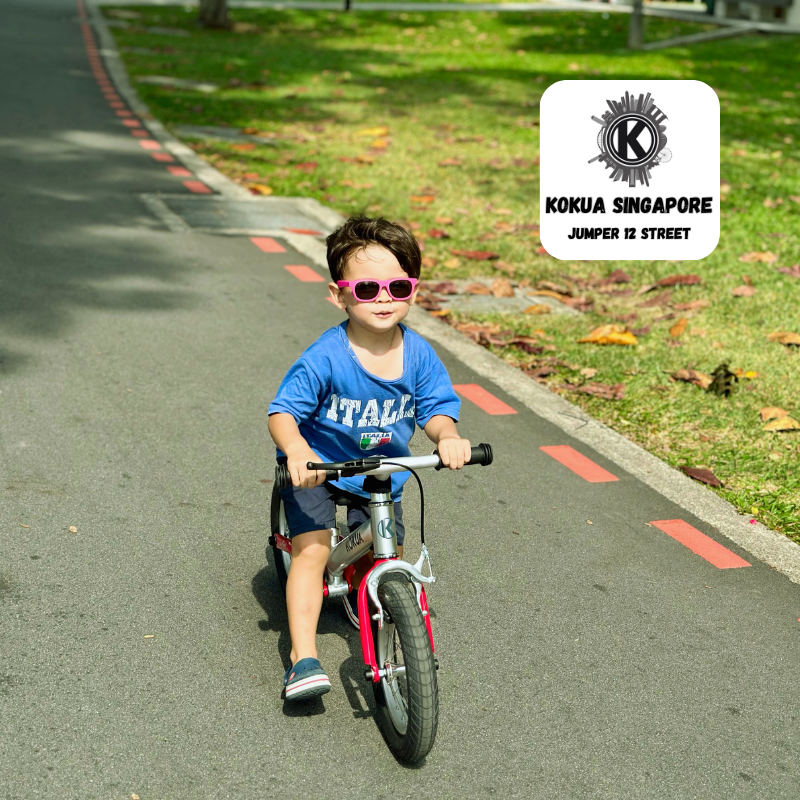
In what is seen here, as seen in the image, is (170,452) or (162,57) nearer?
(170,452)

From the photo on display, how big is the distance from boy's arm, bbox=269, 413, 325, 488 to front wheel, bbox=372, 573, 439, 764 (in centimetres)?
36

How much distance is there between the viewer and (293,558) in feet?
10.3

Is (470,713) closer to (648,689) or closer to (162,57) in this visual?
(648,689)

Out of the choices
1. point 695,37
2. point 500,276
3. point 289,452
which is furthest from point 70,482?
point 695,37

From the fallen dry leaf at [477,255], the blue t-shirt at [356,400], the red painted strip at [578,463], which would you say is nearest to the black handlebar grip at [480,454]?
the blue t-shirt at [356,400]

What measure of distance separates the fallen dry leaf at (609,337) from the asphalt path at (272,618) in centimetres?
92

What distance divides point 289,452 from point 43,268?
4686 millimetres

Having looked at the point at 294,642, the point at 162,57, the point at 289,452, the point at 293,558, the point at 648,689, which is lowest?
the point at 648,689

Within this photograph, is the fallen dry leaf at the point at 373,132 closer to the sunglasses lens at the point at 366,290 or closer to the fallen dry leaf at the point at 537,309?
the fallen dry leaf at the point at 537,309

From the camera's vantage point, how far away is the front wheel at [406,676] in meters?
2.66

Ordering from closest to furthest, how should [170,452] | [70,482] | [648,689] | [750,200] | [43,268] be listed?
1. [648,689]
2. [70,482]
3. [170,452]
4. [43,268]
5. [750,200]

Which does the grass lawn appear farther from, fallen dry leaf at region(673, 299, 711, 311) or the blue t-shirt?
the blue t-shirt

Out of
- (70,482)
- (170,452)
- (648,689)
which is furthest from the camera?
(170,452)

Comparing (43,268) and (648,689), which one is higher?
(43,268)
